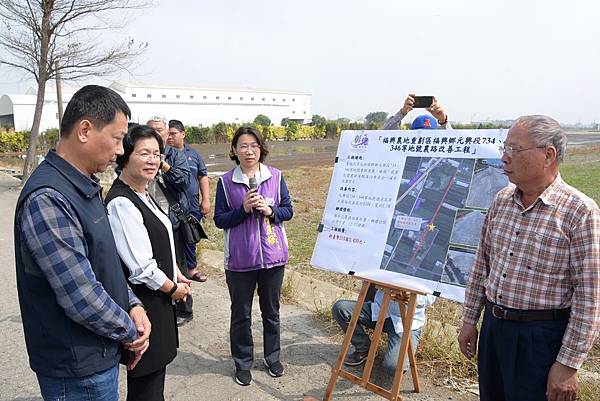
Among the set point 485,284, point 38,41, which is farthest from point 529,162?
point 38,41

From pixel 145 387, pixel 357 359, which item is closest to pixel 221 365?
pixel 357 359

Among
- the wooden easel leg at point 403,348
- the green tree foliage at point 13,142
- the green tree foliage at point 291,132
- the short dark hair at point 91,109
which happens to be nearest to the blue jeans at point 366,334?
the wooden easel leg at point 403,348

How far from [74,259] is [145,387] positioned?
1041mm

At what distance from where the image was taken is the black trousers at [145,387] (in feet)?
7.78

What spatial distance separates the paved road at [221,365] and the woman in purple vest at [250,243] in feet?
0.52

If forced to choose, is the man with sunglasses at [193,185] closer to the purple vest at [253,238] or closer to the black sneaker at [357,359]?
the purple vest at [253,238]

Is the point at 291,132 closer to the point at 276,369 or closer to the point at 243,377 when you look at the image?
the point at 276,369

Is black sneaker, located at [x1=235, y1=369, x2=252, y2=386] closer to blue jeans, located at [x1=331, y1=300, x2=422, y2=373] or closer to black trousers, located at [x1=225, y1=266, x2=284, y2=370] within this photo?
black trousers, located at [x1=225, y1=266, x2=284, y2=370]

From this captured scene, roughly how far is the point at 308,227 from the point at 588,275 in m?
7.02

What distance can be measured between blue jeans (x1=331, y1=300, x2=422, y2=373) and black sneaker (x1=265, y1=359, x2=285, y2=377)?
1.96 ft

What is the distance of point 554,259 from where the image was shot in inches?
79.9

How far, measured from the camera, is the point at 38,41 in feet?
40.1

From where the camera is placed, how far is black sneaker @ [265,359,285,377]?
356 cm

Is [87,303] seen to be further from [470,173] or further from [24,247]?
[470,173]
